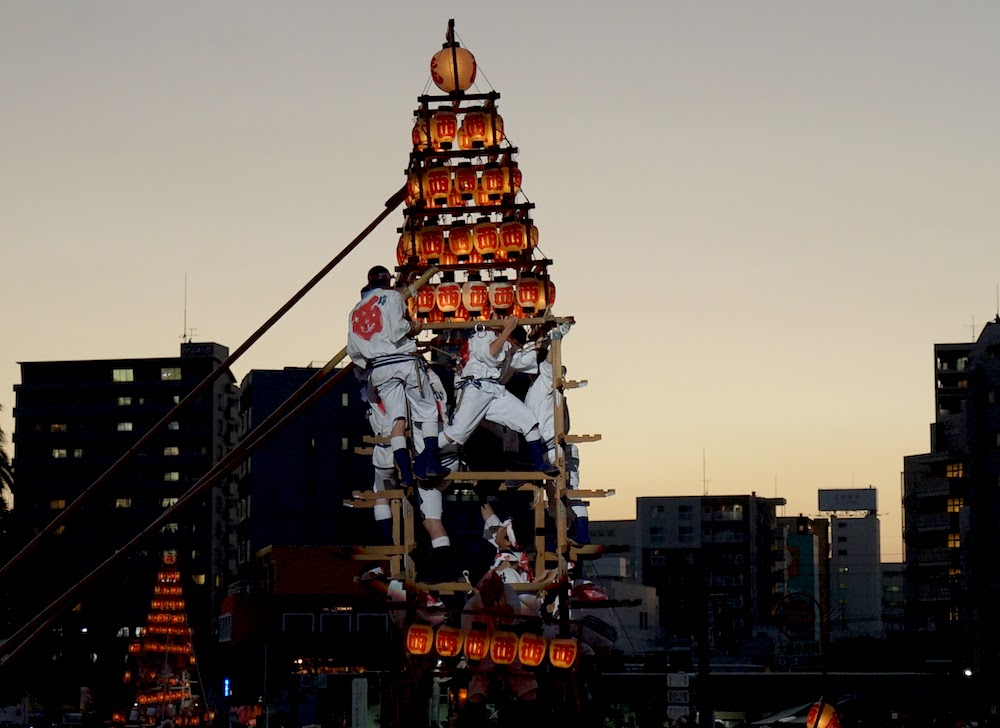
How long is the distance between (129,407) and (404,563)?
413 feet

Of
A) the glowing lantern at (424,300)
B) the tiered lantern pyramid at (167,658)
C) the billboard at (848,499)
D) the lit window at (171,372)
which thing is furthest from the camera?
the billboard at (848,499)

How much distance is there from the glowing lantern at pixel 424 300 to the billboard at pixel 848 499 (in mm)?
130462

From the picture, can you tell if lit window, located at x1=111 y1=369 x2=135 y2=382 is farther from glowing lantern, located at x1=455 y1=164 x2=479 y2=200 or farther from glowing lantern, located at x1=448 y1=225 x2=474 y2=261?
glowing lantern, located at x1=448 y1=225 x2=474 y2=261

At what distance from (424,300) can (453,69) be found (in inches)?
237

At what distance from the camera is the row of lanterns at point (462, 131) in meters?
41.6

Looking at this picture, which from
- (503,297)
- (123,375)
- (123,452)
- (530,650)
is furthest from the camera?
(123,375)

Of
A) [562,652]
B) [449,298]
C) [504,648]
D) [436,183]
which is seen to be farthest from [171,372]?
[562,652]

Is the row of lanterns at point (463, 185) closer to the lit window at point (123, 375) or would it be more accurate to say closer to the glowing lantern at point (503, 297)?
the glowing lantern at point (503, 297)

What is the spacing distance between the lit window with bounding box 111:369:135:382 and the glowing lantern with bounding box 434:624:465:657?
128 metres

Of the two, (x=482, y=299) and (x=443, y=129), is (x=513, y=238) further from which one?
(x=443, y=129)

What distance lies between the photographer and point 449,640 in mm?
37062

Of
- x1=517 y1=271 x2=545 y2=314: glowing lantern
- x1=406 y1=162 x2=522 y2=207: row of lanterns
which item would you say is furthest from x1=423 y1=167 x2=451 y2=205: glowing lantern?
x1=517 y1=271 x2=545 y2=314: glowing lantern

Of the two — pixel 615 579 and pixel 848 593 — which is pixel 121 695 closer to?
pixel 615 579

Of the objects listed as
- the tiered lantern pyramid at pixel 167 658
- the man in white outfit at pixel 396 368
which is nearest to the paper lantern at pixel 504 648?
the man in white outfit at pixel 396 368
